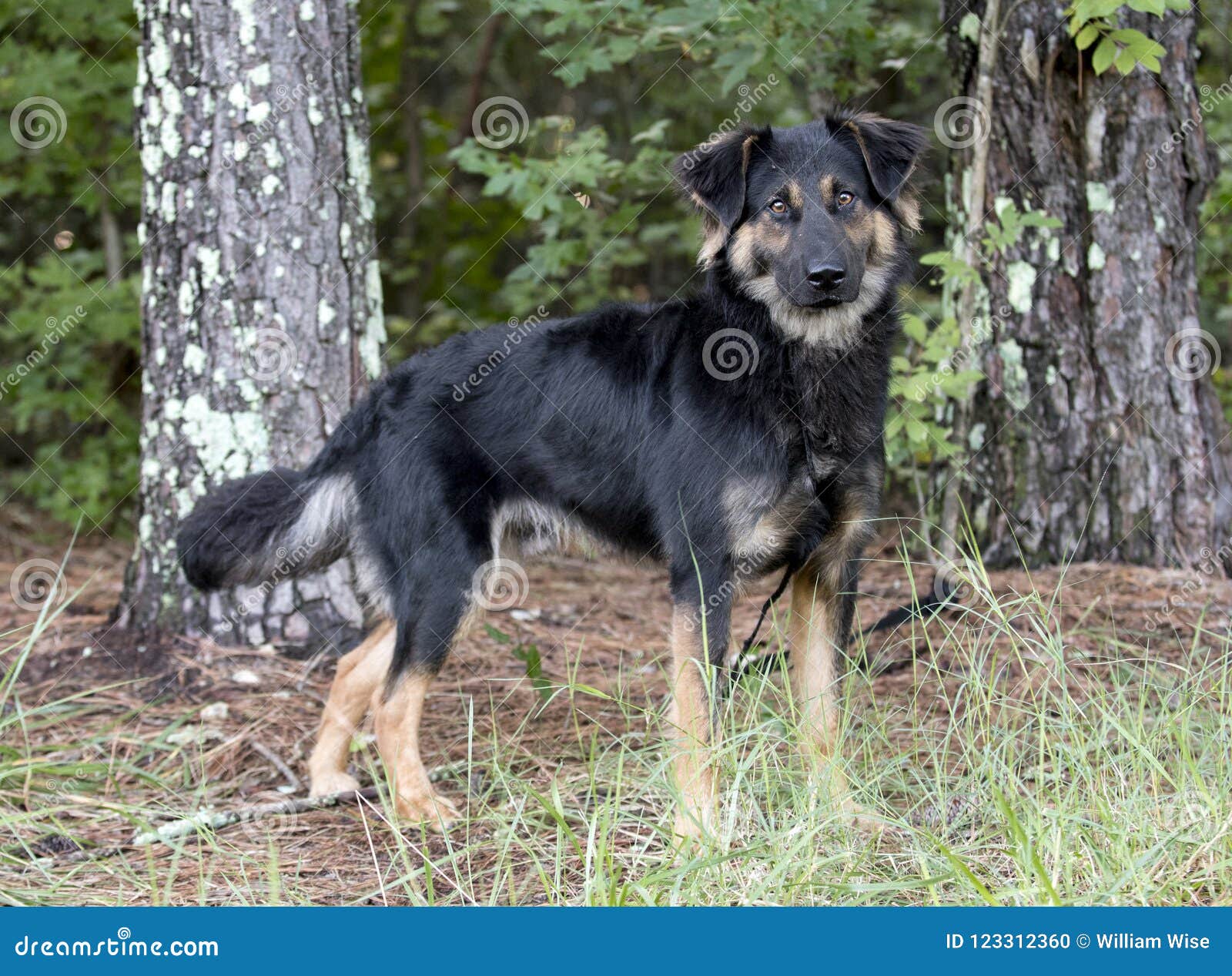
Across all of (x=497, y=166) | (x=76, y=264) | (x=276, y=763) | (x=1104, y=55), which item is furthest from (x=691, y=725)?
(x=76, y=264)

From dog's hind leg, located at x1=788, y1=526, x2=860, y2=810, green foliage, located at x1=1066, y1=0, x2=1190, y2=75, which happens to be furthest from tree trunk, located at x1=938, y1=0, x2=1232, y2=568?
dog's hind leg, located at x1=788, y1=526, x2=860, y2=810

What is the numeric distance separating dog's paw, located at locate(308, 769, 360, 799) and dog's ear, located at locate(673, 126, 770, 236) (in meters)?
2.10

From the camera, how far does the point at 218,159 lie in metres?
4.38

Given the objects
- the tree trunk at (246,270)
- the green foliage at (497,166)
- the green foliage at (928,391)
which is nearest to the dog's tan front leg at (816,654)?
the green foliage at (928,391)

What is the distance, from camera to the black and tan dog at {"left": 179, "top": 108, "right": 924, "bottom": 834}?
11.1 feet

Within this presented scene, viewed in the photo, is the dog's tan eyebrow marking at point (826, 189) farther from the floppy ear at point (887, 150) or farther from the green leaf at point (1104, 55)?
the green leaf at point (1104, 55)

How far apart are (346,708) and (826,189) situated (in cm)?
227

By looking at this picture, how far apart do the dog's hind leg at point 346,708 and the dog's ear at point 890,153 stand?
7.00 ft

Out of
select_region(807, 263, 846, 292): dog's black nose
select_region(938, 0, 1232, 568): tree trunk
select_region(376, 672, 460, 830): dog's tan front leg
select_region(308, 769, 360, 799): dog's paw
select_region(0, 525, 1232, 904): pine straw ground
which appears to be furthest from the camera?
select_region(938, 0, 1232, 568): tree trunk

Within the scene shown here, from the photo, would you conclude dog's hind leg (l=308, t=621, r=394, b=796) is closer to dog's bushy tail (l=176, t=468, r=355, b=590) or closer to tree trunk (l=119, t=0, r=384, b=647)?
dog's bushy tail (l=176, t=468, r=355, b=590)

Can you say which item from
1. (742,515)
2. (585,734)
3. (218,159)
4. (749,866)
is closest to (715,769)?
(749,866)

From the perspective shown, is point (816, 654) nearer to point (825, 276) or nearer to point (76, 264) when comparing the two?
point (825, 276)

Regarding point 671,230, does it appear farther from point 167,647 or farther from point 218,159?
point 167,647

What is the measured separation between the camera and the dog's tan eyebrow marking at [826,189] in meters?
3.45
